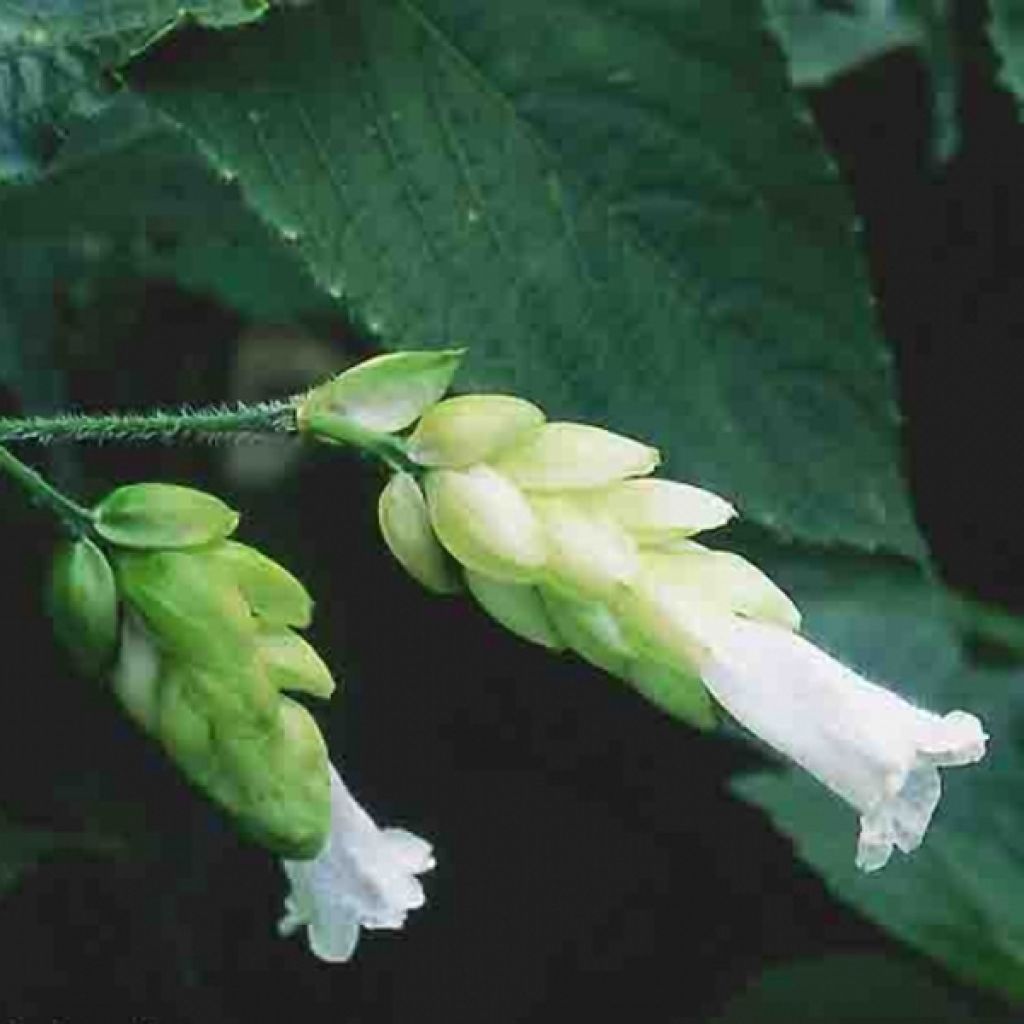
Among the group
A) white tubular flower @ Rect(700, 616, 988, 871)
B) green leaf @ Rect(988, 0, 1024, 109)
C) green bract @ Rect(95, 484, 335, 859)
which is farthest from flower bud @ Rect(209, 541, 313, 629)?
green leaf @ Rect(988, 0, 1024, 109)

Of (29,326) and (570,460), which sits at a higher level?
(570,460)

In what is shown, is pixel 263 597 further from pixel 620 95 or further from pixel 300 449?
pixel 300 449

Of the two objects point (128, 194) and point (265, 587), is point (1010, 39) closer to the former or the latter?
point (128, 194)

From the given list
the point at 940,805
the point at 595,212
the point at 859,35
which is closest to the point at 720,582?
the point at 595,212

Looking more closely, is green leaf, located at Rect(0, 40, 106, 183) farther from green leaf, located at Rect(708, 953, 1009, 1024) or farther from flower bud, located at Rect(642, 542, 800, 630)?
green leaf, located at Rect(708, 953, 1009, 1024)

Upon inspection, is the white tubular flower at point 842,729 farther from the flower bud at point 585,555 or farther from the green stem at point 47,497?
the green stem at point 47,497

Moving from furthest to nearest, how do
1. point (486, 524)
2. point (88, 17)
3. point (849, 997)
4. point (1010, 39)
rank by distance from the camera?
point (849, 997) → point (1010, 39) → point (88, 17) → point (486, 524)
